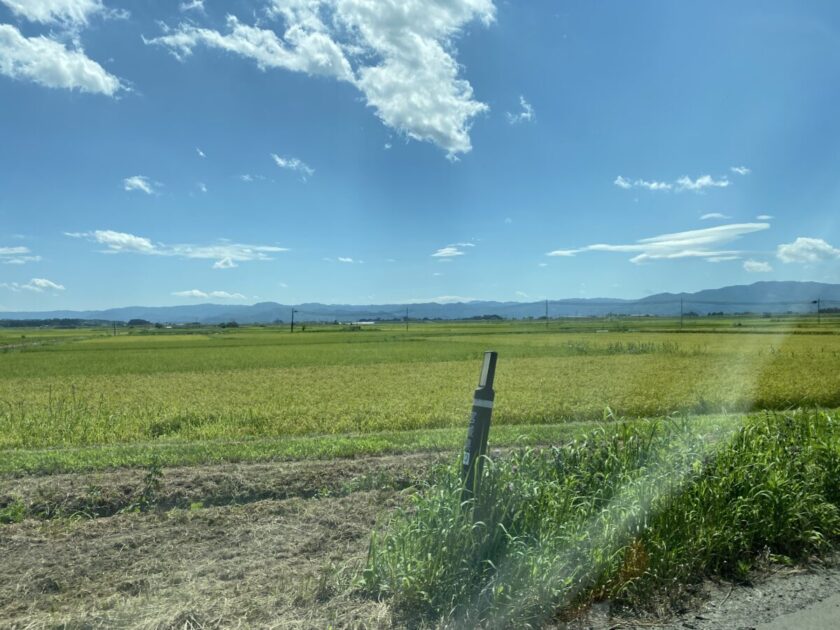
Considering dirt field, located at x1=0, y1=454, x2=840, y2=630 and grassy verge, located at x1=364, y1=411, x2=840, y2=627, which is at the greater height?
grassy verge, located at x1=364, y1=411, x2=840, y2=627

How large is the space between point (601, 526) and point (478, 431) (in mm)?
1174

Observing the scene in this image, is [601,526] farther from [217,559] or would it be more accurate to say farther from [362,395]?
[362,395]

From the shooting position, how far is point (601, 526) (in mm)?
4238

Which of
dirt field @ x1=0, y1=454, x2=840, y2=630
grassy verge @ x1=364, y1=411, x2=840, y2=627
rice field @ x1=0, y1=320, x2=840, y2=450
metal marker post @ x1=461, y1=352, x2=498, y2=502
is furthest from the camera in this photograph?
rice field @ x1=0, y1=320, x2=840, y2=450

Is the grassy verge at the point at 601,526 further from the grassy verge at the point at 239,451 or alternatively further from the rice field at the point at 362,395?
the rice field at the point at 362,395

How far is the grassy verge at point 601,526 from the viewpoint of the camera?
11.8 feet

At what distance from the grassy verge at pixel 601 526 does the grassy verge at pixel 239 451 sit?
238cm

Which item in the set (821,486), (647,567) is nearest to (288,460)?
(647,567)

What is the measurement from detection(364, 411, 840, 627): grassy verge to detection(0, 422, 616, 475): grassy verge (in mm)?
2383

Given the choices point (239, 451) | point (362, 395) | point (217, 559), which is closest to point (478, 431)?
point (217, 559)

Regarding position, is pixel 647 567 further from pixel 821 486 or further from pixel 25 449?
pixel 25 449

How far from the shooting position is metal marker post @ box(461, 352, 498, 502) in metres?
4.05

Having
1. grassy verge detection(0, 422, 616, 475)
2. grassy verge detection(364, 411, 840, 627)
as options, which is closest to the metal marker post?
grassy verge detection(364, 411, 840, 627)

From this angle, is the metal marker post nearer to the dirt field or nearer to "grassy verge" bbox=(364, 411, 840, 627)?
"grassy verge" bbox=(364, 411, 840, 627)
